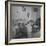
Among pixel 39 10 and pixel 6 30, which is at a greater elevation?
pixel 39 10

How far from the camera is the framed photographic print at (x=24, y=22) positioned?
1.38 m

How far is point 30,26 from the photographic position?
1.45 metres

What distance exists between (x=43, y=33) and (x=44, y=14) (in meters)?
0.27

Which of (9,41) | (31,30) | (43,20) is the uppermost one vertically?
(43,20)

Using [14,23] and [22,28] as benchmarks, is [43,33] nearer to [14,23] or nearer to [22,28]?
[22,28]

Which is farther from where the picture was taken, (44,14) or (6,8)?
(44,14)

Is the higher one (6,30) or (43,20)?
(43,20)

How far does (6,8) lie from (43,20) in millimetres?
543

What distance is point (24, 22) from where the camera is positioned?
143 cm

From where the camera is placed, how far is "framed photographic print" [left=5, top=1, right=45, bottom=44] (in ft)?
4.54

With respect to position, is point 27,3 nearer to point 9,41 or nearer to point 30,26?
point 30,26

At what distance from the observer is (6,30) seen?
1.38m
